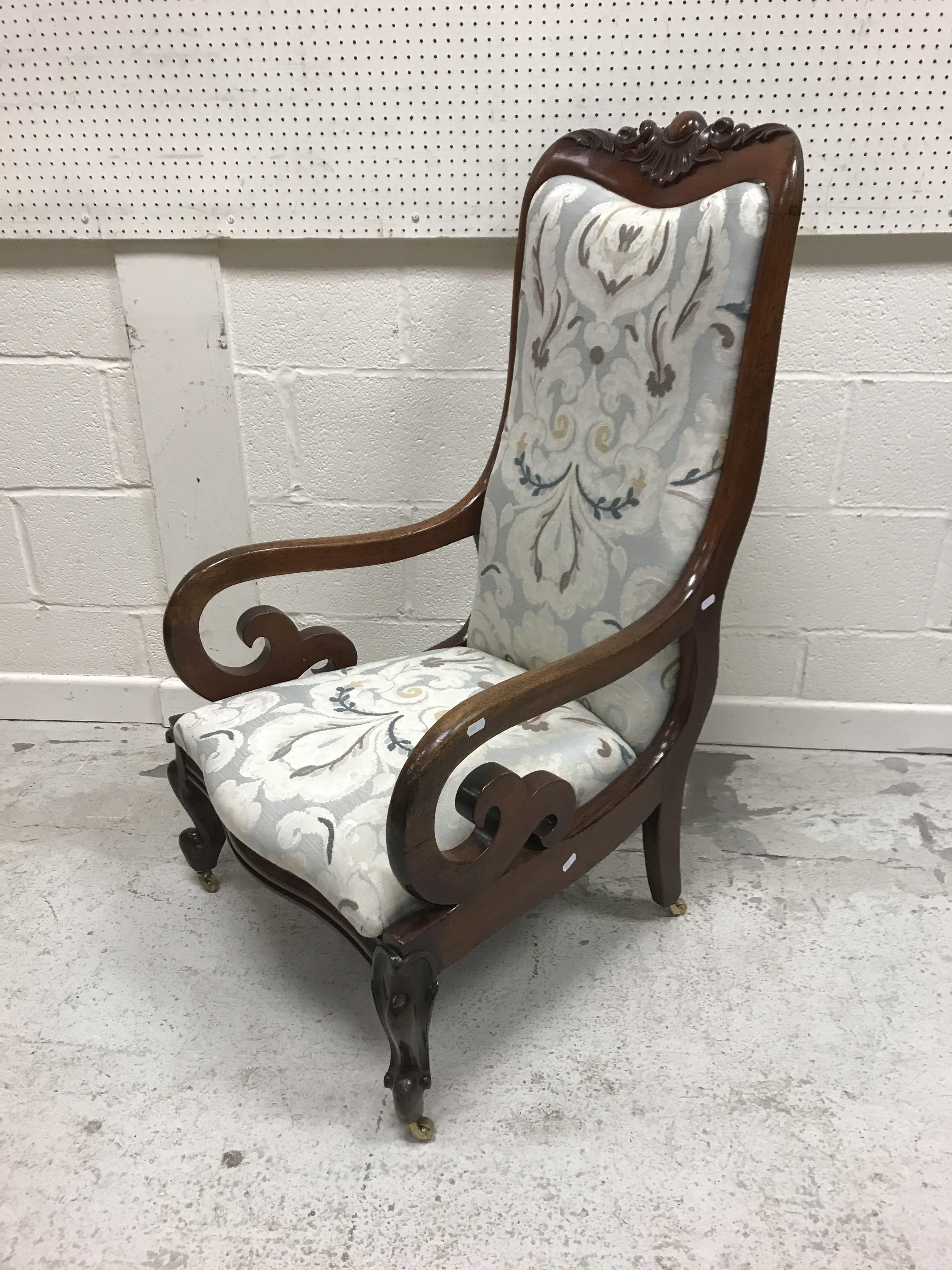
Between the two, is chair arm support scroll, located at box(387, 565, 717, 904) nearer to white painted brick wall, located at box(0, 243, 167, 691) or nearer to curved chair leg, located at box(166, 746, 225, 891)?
curved chair leg, located at box(166, 746, 225, 891)

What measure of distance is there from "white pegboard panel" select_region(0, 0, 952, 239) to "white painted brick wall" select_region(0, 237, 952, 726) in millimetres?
79

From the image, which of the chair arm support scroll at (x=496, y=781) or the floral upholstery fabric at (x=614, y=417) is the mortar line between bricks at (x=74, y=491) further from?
the chair arm support scroll at (x=496, y=781)

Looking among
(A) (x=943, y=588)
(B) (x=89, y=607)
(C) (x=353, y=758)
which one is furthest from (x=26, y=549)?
(A) (x=943, y=588)

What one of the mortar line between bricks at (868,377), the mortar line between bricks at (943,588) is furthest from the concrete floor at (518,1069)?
the mortar line between bricks at (868,377)

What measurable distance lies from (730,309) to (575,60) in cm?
60

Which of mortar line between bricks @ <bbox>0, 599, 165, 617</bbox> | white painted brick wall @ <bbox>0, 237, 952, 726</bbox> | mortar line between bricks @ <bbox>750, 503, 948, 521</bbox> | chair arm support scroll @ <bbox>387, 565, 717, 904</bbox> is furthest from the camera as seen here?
mortar line between bricks @ <bbox>0, 599, 165, 617</bbox>

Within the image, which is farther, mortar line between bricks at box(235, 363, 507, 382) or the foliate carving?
mortar line between bricks at box(235, 363, 507, 382)

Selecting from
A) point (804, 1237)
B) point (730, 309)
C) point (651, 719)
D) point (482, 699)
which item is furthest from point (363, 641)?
point (804, 1237)

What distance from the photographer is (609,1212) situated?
106cm

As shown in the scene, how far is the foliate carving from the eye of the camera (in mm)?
1122

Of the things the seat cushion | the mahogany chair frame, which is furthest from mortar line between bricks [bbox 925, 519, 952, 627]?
the seat cushion

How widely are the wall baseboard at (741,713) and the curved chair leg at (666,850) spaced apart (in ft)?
1.69

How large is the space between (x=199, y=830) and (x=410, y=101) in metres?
1.25

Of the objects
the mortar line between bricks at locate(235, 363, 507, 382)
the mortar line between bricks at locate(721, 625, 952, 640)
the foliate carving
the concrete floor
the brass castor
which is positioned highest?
the foliate carving
